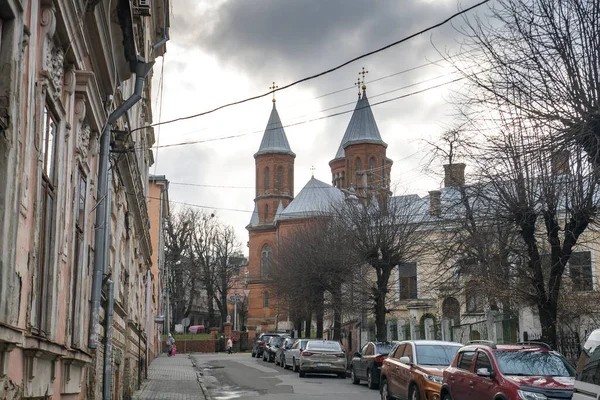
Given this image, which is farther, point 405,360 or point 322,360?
point 322,360

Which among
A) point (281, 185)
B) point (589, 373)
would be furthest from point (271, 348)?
point (281, 185)

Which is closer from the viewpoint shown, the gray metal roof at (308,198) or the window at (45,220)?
the window at (45,220)

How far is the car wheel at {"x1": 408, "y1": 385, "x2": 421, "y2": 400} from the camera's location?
15176mm

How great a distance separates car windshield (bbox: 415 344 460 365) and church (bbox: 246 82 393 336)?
199 feet

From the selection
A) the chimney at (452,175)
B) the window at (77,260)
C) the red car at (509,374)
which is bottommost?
the red car at (509,374)

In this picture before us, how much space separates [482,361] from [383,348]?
436 inches

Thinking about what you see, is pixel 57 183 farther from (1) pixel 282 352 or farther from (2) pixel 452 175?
(1) pixel 282 352

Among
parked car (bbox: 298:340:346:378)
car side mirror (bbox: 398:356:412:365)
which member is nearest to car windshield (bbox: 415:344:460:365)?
car side mirror (bbox: 398:356:412:365)

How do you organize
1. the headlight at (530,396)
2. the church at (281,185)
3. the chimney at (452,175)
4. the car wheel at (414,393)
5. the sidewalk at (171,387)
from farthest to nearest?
the church at (281,185)
the chimney at (452,175)
the sidewalk at (171,387)
the car wheel at (414,393)
the headlight at (530,396)

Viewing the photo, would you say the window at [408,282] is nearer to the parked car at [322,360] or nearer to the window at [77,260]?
the parked car at [322,360]

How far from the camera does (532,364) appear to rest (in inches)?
479

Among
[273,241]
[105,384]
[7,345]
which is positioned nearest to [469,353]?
[105,384]

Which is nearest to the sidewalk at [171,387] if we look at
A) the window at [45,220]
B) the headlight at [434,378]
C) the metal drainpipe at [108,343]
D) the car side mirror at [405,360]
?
the car side mirror at [405,360]

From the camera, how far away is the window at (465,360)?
1315cm
